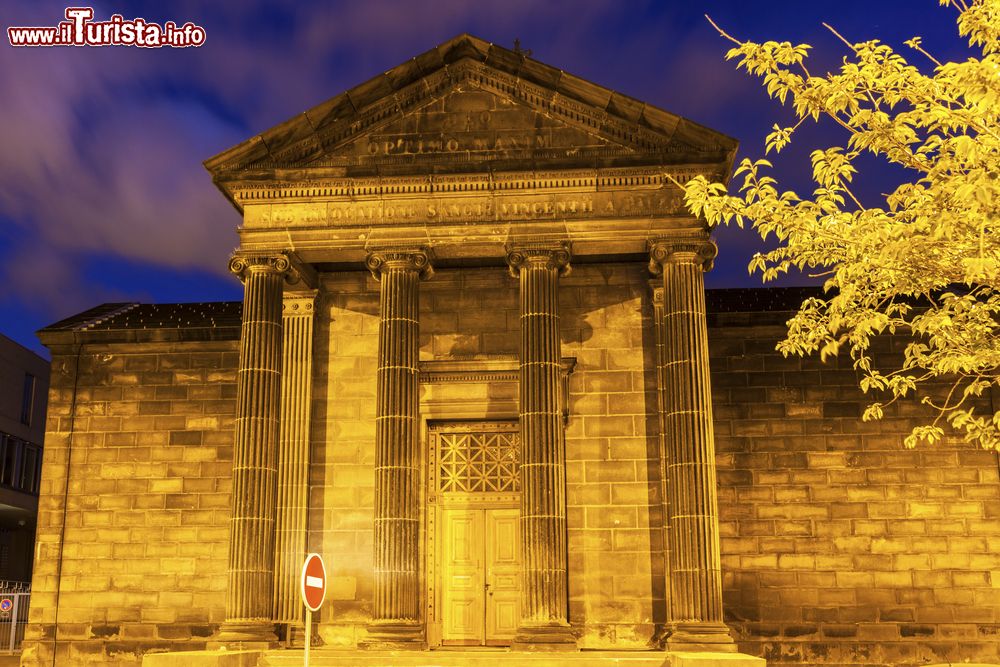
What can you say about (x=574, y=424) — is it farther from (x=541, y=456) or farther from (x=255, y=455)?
(x=255, y=455)

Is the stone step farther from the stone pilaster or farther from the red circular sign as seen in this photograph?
the red circular sign

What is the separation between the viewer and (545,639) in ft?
52.7

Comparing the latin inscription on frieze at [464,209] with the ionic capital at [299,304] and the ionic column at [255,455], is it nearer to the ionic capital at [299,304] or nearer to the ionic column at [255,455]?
the ionic column at [255,455]

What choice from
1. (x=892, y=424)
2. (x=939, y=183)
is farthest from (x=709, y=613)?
(x=939, y=183)

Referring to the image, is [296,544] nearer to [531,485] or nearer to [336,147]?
[531,485]

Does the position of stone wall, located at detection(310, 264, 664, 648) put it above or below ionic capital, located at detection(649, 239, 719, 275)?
below

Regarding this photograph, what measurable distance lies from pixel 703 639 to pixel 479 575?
478cm

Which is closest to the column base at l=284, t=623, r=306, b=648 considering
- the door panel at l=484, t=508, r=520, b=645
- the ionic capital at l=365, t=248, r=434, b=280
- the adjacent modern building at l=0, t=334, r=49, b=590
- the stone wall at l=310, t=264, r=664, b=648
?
the stone wall at l=310, t=264, r=664, b=648

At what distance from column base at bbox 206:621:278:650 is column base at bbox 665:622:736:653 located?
6502 millimetres

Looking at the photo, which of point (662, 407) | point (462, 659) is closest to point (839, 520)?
point (662, 407)

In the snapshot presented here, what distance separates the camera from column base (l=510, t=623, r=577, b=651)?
1605 cm

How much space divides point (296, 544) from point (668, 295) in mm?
7928

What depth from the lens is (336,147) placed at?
722 inches

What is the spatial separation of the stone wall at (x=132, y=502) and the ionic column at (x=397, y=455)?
5.48m
